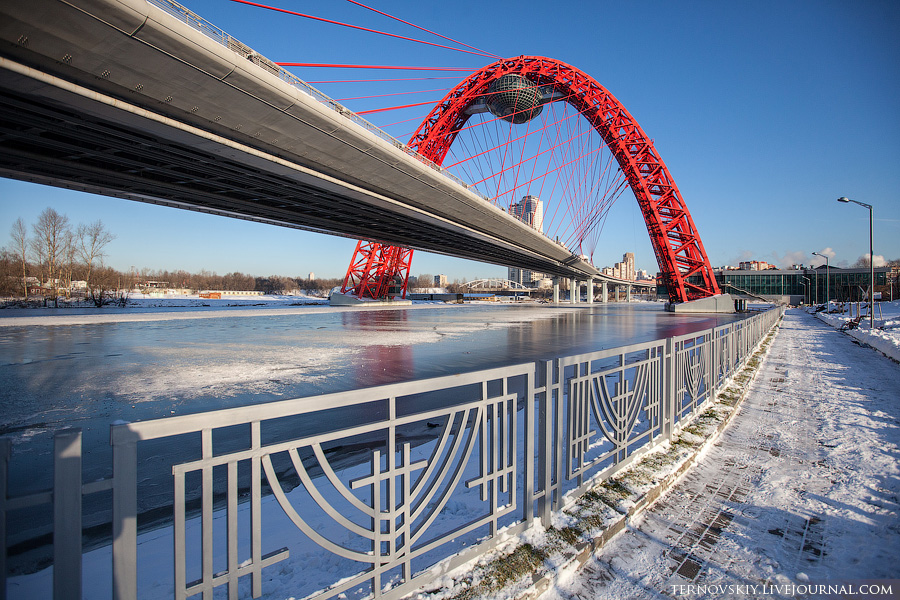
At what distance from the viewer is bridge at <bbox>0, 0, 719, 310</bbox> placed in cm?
977

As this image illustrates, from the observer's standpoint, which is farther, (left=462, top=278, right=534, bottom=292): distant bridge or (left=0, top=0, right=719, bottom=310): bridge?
(left=462, top=278, right=534, bottom=292): distant bridge

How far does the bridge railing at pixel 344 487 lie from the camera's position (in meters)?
1.34

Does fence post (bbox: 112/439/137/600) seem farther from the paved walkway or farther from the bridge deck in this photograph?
the bridge deck

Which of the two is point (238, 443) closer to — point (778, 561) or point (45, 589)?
point (45, 589)

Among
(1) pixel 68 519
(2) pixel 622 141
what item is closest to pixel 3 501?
(1) pixel 68 519

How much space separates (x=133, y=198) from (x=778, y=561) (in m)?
28.4

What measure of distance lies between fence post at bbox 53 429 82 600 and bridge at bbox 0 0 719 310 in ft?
40.0

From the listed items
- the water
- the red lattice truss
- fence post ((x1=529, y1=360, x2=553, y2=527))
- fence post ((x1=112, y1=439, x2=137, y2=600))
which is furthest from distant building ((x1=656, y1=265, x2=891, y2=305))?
fence post ((x1=112, y1=439, x2=137, y2=600))

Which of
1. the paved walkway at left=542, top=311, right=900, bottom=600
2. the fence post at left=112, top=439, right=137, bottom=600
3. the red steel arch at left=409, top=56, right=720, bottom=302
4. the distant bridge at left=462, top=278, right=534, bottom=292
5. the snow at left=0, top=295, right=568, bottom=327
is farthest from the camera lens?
the distant bridge at left=462, top=278, right=534, bottom=292

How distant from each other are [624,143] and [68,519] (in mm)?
47937

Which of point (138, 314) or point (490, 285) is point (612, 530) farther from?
point (490, 285)

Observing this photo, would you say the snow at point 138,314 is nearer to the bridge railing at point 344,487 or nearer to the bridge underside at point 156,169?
the bridge underside at point 156,169

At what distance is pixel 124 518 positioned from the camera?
135cm

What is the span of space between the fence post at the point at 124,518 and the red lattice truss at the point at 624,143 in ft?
145
